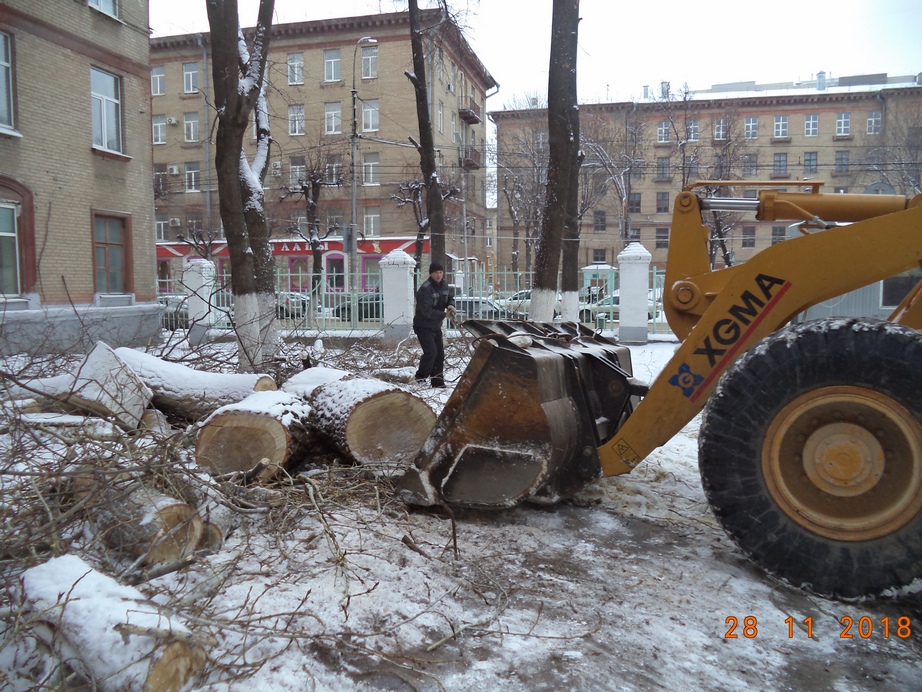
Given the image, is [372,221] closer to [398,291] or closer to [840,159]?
[398,291]

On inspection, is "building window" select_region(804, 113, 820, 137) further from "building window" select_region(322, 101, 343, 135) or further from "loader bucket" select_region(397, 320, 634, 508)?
"loader bucket" select_region(397, 320, 634, 508)

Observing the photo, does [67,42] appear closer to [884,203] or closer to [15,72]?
[15,72]

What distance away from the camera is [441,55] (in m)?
15.7

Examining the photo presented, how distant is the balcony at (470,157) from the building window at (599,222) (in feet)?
30.1

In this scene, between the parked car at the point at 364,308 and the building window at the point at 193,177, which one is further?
the building window at the point at 193,177

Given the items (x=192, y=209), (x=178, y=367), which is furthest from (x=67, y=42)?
(x=192, y=209)

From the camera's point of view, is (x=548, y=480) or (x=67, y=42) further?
(x=67, y=42)

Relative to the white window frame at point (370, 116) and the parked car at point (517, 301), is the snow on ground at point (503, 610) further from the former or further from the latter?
the white window frame at point (370, 116)

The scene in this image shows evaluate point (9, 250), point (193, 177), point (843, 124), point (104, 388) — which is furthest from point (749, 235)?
point (104, 388)

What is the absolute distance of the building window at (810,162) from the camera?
38969mm

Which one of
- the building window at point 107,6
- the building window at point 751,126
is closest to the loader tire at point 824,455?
the building window at point 107,6

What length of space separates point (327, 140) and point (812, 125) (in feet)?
96.8

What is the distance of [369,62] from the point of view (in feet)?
121

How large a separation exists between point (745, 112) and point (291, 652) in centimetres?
4594
